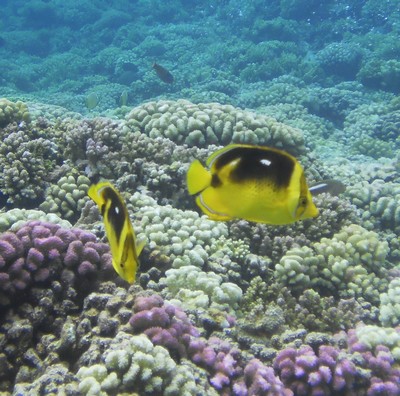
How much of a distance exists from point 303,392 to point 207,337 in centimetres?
98

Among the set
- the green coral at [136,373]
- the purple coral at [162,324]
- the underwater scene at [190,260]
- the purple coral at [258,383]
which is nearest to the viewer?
the underwater scene at [190,260]

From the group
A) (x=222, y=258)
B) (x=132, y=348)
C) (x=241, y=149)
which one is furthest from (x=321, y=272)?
(x=241, y=149)

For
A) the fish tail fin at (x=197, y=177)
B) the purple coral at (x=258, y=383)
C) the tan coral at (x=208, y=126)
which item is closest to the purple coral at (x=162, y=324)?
the purple coral at (x=258, y=383)

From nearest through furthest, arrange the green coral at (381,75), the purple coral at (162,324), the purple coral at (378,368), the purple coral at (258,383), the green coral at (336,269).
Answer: the purple coral at (162,324) < the purple coral at (258,383) < the purple coral at (378,368) < the green coral at (336,269) < the green coral at (381,75)

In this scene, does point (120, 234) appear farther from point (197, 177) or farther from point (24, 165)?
point (24, 165)

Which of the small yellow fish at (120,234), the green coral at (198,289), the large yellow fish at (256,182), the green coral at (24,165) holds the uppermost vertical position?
the large yellow fish at (256,182)

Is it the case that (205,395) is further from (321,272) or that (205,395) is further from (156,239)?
(321,272)

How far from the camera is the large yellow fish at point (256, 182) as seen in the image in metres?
1.71

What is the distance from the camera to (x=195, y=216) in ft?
17.7

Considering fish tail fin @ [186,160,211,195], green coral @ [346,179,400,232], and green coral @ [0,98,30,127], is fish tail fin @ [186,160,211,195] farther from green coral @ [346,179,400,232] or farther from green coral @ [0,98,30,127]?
green coral @ [0,98,30,127]

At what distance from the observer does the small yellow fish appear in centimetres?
172

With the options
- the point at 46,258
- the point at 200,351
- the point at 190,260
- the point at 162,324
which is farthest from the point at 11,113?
the point at 200,351

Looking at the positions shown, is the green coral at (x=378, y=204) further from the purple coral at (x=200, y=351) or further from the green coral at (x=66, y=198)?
the green coral at (x=66, y=198)

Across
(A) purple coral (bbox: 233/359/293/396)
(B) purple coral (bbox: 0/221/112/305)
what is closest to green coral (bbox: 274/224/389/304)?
(A) purple coral (bbox: 233/359/293/396)
